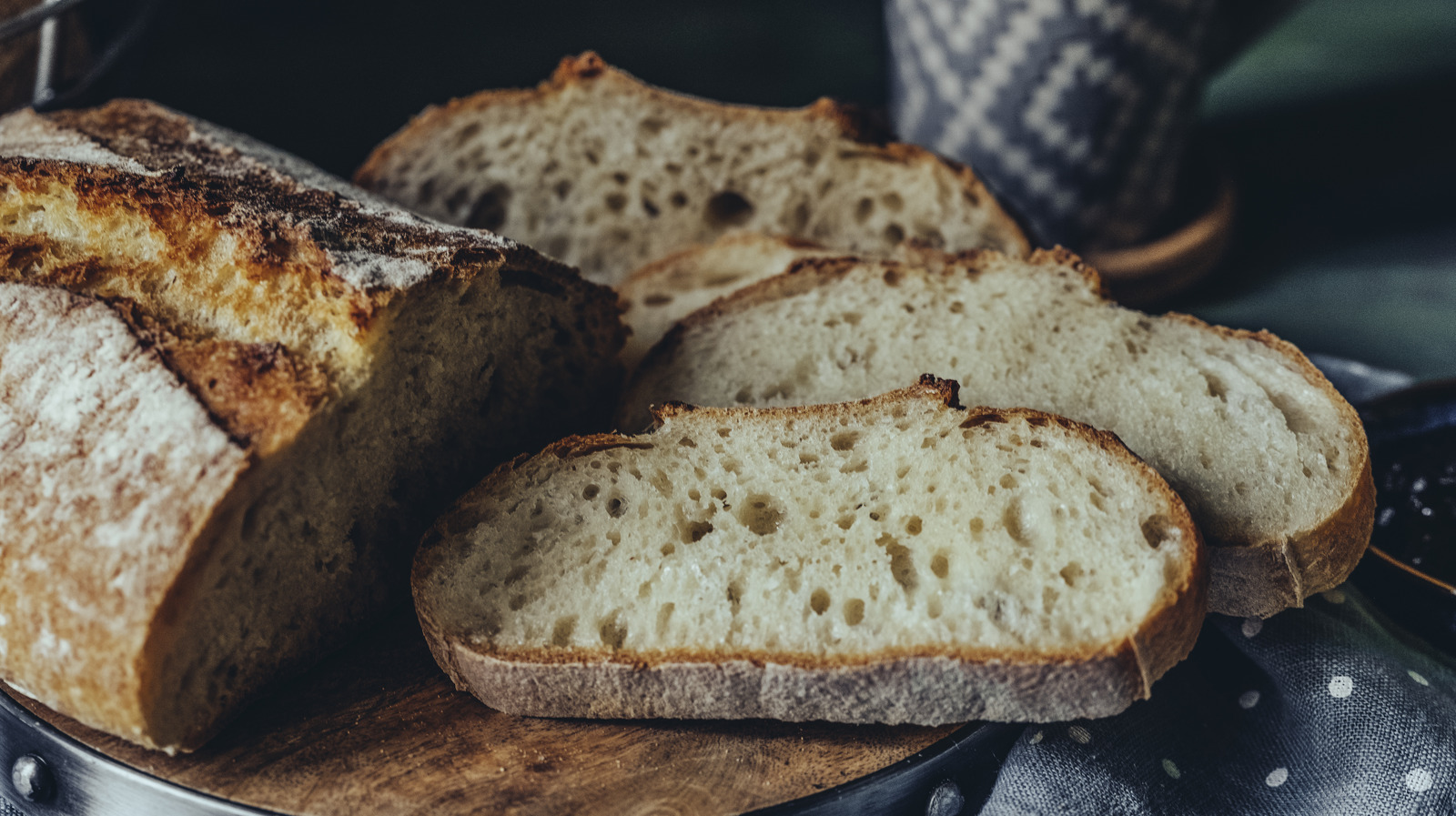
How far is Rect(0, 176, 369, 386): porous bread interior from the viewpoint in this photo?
1.89 meters

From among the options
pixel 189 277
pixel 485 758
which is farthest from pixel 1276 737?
pixel 189 277

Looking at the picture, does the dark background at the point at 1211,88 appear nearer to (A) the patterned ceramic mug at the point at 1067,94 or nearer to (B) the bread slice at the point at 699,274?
(A) the patterned ceramic mug at the point at 1067,94

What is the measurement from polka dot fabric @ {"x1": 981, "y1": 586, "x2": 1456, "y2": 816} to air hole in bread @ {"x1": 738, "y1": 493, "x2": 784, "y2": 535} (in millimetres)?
590

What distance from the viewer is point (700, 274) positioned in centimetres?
290

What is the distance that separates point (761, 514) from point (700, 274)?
1037 millimetres

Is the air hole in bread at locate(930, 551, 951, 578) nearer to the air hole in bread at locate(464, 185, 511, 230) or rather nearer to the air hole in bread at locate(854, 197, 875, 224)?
the air hole in bread at locate(854, 197, 875, 224)

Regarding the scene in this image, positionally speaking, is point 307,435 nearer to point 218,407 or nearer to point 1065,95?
point 218,407

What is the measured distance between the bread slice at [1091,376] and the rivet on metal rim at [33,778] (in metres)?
1.23

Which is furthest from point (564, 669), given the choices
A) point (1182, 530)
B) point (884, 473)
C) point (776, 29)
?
point (776, 29)

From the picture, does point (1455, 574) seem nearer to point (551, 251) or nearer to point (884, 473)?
point (884, 473)

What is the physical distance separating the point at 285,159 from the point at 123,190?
0.59m

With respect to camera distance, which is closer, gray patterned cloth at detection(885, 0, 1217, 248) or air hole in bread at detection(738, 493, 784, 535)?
air hole in bread at detection(738, 493, 784, 535)

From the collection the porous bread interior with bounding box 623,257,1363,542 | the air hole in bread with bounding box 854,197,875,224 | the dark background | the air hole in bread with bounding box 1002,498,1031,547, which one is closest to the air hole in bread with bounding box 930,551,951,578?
the air hole in bread with bounding box 1002,498,1031,547

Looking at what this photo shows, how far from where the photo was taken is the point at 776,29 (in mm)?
5582
